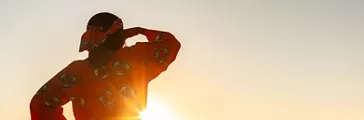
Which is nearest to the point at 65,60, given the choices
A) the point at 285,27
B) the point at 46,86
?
the point at 46,86

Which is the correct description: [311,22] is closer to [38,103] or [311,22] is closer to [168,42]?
[168,42]

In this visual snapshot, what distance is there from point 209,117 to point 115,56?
0.47m

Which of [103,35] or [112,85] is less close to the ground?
[103,35]

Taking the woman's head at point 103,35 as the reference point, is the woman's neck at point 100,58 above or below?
below

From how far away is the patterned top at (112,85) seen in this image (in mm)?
1172

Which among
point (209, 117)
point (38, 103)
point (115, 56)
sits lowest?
point (209, 117)

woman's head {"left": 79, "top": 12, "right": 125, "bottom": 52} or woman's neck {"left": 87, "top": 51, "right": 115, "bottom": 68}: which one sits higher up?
woman's head {"left": 79, "top": 12, "right": 125, "bottom": 52}

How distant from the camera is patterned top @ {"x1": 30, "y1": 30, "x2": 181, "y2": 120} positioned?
117 cm

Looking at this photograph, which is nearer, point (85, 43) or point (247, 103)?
point (85, 43)

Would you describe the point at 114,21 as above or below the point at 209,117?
above

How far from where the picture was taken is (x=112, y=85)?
1.18 meters

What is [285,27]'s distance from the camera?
1627 mm

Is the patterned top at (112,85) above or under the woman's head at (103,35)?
under

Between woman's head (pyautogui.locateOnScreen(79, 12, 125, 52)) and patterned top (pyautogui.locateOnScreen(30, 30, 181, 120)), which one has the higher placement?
woman's head (pyautogui.locateOnScreen(79, 12, 125, 52))
